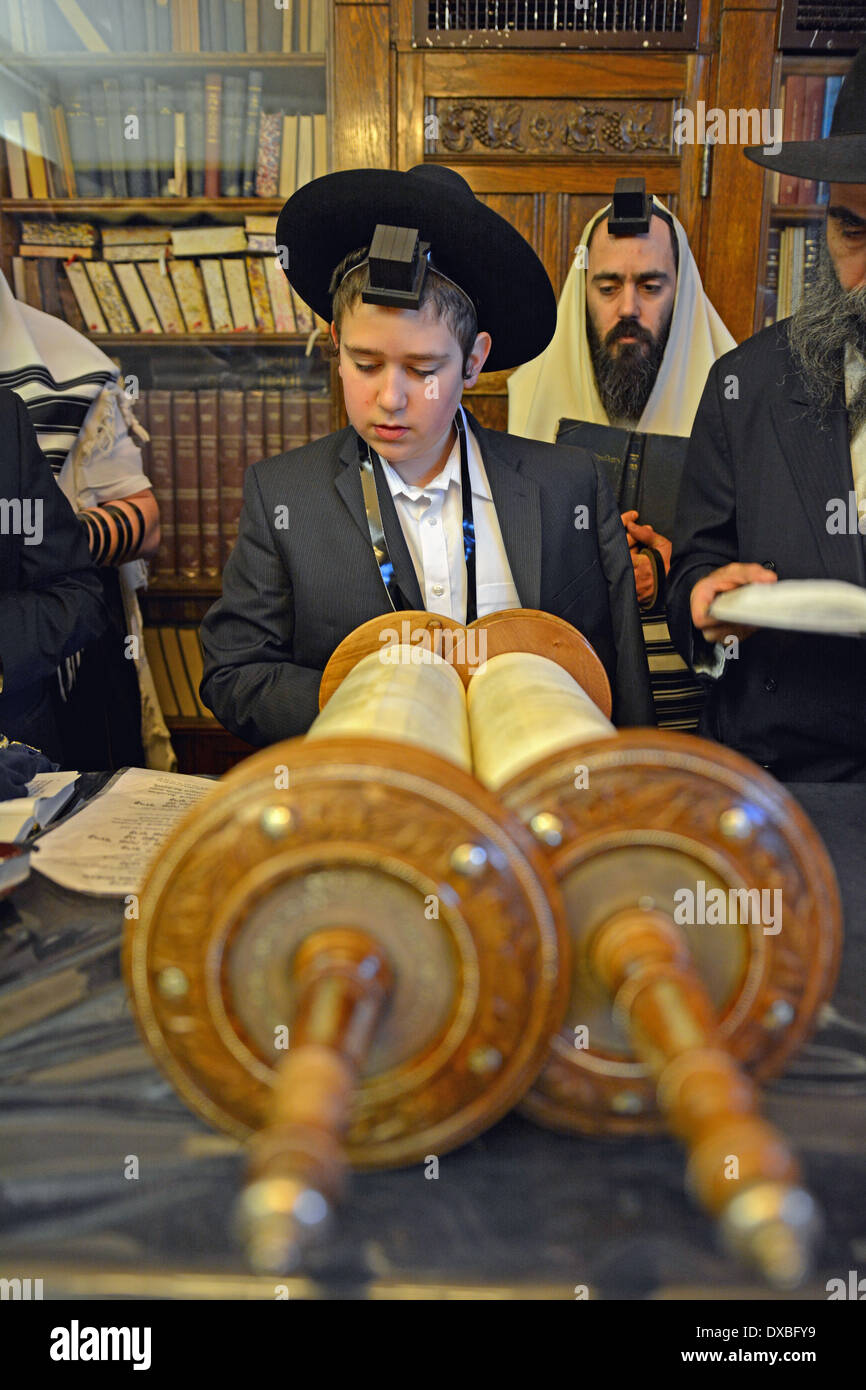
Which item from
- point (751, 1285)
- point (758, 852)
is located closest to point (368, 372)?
point (758, 852)

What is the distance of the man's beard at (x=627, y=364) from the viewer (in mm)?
2766

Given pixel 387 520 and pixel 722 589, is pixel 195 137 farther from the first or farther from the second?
pixel 722 589

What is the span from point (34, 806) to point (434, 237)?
1.08 meters

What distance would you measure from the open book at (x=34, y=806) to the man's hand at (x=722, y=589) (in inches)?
39.2

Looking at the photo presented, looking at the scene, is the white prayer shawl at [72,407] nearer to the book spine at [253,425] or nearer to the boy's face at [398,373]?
the book spine at [253,425]

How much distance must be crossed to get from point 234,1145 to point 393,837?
12.1 inches

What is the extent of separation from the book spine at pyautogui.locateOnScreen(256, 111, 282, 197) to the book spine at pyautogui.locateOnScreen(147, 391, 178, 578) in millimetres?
727

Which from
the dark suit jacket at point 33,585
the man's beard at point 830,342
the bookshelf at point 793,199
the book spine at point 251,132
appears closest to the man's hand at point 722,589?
the man's beard at point 830,342

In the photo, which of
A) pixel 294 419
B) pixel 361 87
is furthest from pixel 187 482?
pixel 361 87

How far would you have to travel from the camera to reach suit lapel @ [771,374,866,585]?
6.13 feet

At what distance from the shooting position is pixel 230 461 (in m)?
3.51

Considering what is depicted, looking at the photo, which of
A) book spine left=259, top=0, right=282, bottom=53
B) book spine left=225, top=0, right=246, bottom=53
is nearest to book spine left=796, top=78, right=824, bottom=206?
book spine left=259, top=0, right=282, bottom=53

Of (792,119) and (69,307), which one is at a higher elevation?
(792,119)

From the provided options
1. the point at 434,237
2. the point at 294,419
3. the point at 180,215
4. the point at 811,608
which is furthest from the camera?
the point at 294,419
